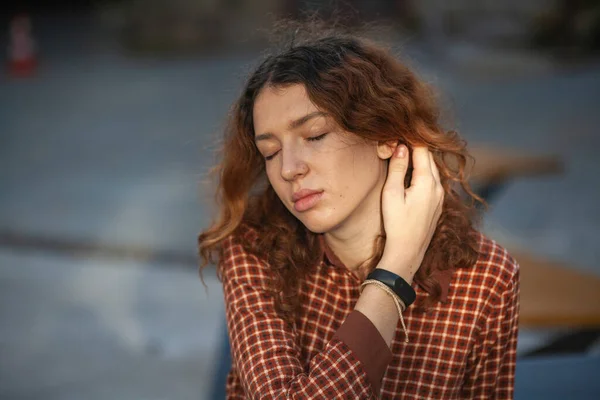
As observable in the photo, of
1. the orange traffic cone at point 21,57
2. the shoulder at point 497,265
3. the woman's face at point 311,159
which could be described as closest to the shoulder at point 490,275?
the shoulder at point 497,265

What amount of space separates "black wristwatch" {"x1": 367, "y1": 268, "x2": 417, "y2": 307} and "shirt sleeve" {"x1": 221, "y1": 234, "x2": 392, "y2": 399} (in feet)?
0.33

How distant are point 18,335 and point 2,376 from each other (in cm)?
42

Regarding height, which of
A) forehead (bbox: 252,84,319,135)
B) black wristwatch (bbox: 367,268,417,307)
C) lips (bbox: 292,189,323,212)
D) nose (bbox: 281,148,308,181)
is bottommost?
black wristwatch (bbox: 367,268,417,307)

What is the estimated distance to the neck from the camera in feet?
6.31

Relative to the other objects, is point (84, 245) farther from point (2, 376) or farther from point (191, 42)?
point (191, 42)

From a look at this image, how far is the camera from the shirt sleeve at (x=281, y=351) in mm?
1609

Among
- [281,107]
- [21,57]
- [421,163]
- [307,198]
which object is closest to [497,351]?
[421,163]

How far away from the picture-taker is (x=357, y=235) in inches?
76.7

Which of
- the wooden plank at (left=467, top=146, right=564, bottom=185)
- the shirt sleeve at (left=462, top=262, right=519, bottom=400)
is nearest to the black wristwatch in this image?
the shirt sleeve at (left=462, top=262, right=519, bottom=400)

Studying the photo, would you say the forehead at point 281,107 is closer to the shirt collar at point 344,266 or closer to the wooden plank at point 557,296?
the shirt collar at point 344,266

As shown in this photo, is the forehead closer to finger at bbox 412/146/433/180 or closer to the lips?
the lips

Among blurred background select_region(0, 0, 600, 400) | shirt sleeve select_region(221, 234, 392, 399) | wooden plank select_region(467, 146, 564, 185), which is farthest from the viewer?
wooden plank select_region(467, 146, 564, 185)

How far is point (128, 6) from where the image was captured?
1324cm

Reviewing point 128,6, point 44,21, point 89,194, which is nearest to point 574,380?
point 89,194
